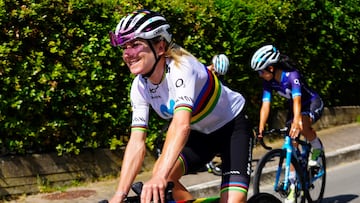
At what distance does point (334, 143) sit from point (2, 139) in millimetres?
5961

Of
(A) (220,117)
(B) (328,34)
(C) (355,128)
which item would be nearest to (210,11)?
(B) (328,34)

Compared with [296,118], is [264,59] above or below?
above

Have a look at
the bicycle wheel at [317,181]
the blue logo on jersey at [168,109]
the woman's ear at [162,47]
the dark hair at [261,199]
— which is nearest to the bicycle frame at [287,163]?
the bicycle wheel at [317,181]

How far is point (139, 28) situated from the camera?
4.22 metres

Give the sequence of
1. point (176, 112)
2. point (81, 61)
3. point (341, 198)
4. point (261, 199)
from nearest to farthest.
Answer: point (176, 112)
point (261, 199)
point (341, 198)
point (81, 61)

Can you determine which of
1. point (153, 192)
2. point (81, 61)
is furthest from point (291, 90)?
point (153, 192)

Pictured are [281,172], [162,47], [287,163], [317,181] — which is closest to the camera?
[162,47]

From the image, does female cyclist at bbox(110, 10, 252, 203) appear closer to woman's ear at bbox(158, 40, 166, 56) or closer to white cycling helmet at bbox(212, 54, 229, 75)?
woman's ear at bbox(158, 40, 166, 56)

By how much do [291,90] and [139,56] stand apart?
3.47 meters

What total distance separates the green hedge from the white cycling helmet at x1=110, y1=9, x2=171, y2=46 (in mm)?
3961

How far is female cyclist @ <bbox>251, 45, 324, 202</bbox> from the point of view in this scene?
289 inches

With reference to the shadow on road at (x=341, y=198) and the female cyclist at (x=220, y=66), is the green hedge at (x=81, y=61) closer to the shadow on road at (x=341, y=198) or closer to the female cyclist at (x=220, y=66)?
the female cyclist at (x=220, y=66)

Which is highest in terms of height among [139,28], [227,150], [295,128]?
[139,28]

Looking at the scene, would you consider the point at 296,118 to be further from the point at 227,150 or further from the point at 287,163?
the point at 227,150
